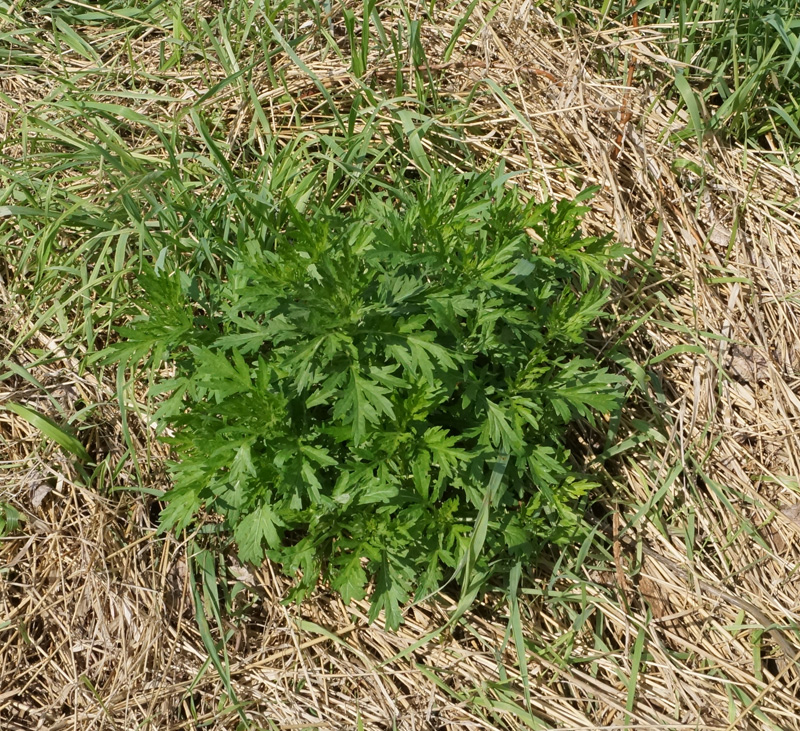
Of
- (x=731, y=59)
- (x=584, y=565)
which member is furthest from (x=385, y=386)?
(x=731, y=59)

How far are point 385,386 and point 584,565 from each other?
44.0 inches

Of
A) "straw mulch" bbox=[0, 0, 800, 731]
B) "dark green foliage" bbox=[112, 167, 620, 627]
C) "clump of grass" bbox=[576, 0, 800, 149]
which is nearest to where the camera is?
"dark green foliage" bbox=[112, 167, 620, 627]

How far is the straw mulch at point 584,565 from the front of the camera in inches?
105

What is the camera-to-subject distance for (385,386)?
2.27 meters

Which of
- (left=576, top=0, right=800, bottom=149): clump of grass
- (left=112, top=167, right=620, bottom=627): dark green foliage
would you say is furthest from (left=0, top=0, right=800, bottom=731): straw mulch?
(left=112, top=167, right=620, bottom=627): dark green foliage

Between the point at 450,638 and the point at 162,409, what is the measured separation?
1.26 meters

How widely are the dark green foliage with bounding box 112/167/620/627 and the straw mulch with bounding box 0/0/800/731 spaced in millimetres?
367

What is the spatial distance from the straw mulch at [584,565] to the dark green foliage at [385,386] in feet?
1.20

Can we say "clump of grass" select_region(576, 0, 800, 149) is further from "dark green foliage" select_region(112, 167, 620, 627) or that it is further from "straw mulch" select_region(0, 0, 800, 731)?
"dark green foliage" select_region(112, 167, 620, 627)

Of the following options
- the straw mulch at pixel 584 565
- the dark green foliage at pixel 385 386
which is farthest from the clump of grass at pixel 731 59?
the dark green foliage at pixel 385 386

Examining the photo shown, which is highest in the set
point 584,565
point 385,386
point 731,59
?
point 731,59

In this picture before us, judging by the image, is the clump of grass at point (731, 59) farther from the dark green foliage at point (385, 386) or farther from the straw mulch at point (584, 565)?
the dark green foliage at point (385, 386)

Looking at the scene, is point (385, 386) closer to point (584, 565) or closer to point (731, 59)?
point (584, 565)

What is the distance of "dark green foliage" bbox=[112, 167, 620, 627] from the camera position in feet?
7.38
